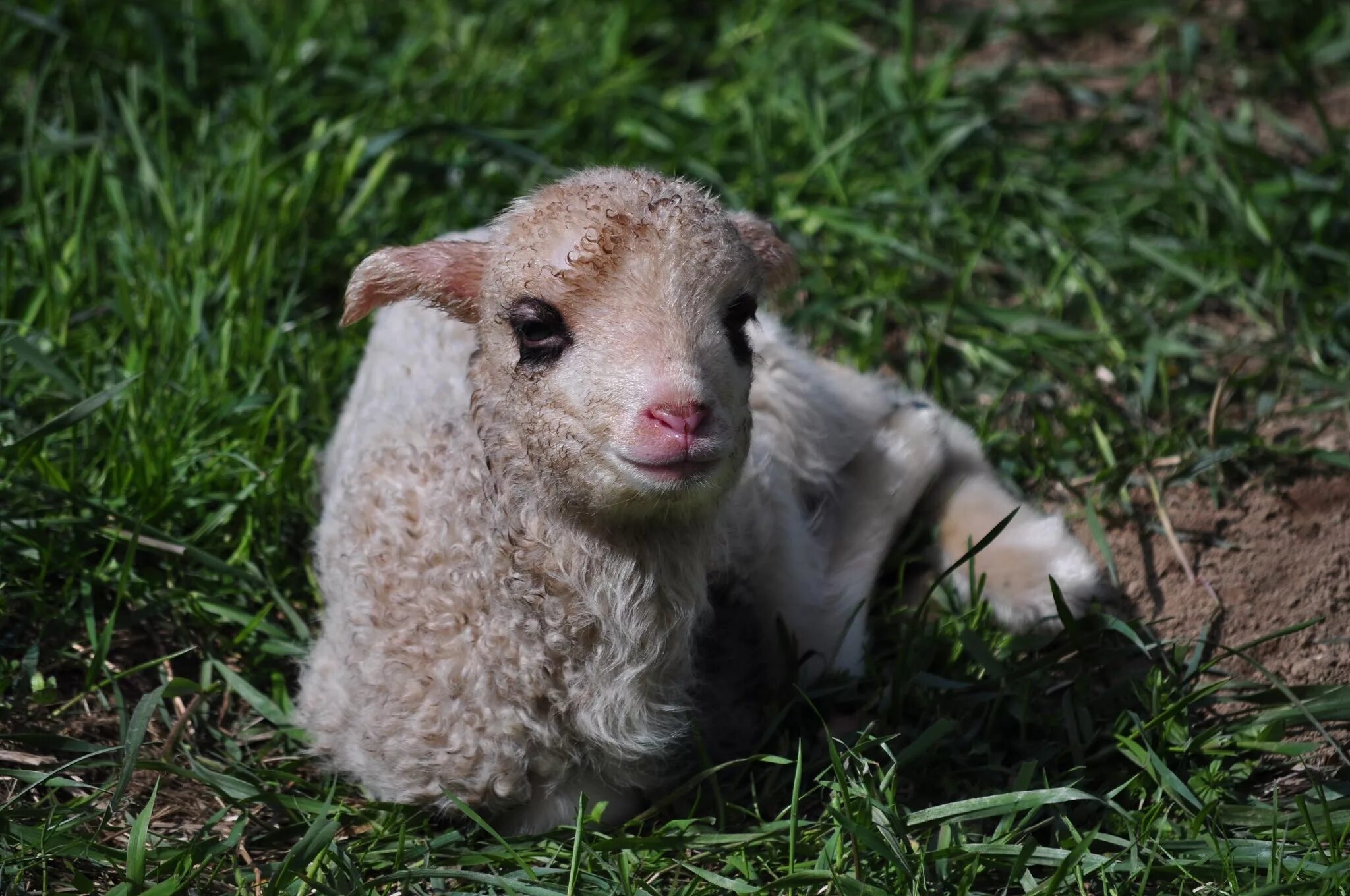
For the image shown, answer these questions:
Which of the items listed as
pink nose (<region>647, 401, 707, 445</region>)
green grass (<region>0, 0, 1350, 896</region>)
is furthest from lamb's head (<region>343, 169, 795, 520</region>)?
green grass (<region>0, 0, 1350, 896</region>)

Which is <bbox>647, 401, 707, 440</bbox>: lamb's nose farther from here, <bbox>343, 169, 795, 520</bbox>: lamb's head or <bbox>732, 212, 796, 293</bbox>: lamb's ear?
<bbox>732, 212, 796, 293</bbox>: lamb's ear

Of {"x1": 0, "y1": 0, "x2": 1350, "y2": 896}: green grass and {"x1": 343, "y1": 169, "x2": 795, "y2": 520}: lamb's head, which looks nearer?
{"x1": 343, "y1": 169, "x2": 795, "y2": 520}: lamb's head

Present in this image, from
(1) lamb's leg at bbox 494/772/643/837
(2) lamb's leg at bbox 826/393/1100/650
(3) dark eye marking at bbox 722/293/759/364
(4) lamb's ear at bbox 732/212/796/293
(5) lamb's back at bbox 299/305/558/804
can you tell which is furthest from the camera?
(2) lamb's leg at bbox 826/393/1100/650

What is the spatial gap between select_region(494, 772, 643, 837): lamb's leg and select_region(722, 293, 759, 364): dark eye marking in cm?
107

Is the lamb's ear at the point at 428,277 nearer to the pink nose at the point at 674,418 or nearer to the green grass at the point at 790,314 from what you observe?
the pink nose at the point at 674,418

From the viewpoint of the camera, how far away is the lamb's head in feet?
9.50

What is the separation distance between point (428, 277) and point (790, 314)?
215cm

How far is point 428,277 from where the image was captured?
131 inches

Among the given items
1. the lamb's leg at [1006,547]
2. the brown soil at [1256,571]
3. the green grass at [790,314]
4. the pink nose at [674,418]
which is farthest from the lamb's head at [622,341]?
the brown soil at [1256,571]

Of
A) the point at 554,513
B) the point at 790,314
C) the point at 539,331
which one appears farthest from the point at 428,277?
the point at 790,314

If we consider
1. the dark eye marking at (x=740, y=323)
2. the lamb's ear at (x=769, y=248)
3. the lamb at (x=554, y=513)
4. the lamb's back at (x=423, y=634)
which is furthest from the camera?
the lamb's ear at (x=769, y=248)

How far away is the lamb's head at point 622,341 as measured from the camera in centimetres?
289

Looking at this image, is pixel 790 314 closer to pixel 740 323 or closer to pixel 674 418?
pixel 740 323

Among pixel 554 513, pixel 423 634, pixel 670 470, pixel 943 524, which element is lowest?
pixel 943 524
